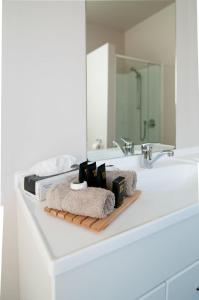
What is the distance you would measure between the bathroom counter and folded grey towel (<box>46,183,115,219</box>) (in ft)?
0.13

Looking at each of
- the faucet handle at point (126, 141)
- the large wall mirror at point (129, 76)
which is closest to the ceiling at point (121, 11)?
the large wall mirror at point (129, 76)

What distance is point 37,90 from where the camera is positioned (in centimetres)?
101

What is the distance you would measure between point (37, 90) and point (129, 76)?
22.9 inches

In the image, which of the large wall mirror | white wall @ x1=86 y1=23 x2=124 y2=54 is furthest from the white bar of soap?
white wall @ x1=86 y1=23 x2=124 y2=54

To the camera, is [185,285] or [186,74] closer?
[185,285]

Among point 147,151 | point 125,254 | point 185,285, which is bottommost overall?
point 185,285

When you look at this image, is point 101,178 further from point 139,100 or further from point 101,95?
point 139,100

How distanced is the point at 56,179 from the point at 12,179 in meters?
0.26

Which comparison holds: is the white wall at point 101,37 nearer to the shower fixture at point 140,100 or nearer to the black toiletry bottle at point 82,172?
the shower fixture at point 140,100

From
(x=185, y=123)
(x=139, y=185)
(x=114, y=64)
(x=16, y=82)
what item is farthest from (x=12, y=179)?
(x=185, y=123)

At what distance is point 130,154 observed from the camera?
1.32 meters

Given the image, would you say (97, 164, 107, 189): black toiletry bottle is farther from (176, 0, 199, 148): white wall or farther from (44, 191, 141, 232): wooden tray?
(176, 0, 199, 148): white wall

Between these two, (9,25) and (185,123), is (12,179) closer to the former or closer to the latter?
(9,25)

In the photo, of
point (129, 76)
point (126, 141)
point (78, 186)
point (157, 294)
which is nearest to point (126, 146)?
point (126, 141)
